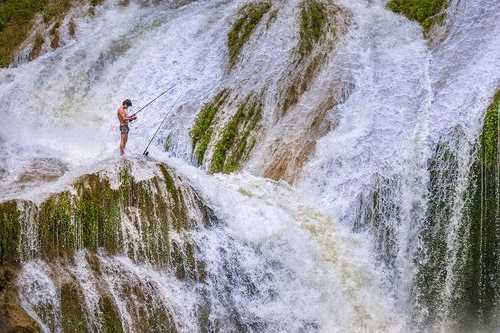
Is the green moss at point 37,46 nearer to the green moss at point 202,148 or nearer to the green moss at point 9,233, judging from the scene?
the green moss at point 202,148

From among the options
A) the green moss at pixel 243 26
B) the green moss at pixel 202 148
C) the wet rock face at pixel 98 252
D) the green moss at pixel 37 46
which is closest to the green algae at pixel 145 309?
the wet rock face at pixel 98 252

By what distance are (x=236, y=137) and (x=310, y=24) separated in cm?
335

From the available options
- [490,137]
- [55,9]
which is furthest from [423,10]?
[55,9]

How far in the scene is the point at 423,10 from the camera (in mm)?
14227

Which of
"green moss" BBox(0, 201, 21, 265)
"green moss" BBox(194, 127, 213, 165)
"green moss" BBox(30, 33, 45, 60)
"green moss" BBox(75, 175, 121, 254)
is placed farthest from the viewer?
"green moss" BBox(30, 33, 45, 60)

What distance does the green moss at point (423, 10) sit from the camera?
1381cm

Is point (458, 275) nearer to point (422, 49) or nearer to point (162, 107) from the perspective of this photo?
point (422, 49)

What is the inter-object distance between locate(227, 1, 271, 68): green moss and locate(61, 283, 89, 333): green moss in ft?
20.8

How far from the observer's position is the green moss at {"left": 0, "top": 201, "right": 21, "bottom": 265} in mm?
9258

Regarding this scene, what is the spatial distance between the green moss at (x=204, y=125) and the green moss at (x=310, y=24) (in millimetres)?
1989

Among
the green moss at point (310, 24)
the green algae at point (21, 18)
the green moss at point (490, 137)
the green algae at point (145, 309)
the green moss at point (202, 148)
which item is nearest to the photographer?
the green algae at point (145, 309)

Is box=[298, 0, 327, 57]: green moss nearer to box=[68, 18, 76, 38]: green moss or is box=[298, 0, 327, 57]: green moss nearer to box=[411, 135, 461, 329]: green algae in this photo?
box=[411, 135, 461, 329]: green algae

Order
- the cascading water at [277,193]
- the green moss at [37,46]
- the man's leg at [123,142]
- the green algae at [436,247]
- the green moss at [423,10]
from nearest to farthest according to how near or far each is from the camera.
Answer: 1. the cascading water at [277,193]
2. the green algae at [436,247]
3. the man's leg at [123,142]
4. the green moss at [423,10]
5. the green moss at [37,46]

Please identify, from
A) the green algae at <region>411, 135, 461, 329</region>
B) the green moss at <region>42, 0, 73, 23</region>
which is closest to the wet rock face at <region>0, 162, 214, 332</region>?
the green algae at <region>411, 135, 461, 329</region>
